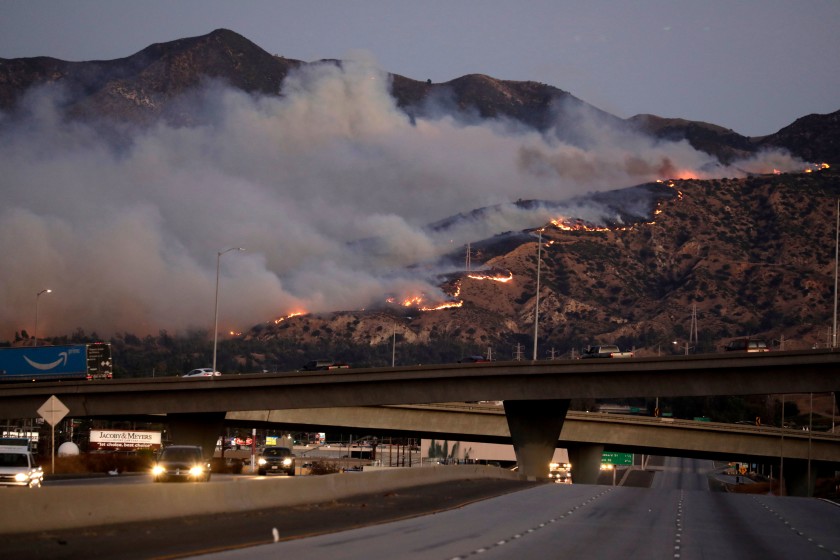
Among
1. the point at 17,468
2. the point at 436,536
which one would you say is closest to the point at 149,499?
the point at 436,536

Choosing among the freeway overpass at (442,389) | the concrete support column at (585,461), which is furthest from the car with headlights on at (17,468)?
the concrete support column at (585,461)

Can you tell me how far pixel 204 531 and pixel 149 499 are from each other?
212cm

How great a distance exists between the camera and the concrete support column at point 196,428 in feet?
322

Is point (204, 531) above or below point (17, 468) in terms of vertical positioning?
below

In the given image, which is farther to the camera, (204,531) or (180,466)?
(180,466)

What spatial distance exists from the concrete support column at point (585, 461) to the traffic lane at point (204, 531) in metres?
65.7

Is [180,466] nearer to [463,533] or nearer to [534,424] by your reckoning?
[463,533]

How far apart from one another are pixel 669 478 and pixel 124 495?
6447 inches

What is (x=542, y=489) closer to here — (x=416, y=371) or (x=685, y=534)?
(x=416, y=371)

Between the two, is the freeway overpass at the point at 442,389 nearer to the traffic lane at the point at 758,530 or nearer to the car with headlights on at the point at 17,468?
the traffic lane at the point at 758,530

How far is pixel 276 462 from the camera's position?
70.5 m

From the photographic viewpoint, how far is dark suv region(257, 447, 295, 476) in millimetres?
70387

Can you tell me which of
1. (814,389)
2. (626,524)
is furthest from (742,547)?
(814,389)

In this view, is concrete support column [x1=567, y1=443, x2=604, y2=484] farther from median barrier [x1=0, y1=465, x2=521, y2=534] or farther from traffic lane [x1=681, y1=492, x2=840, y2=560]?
median barrier [x1=0, y1=465, x2=521, y2=534]
